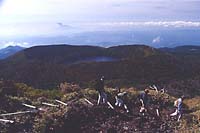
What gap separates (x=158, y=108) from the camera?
28859 millimetres

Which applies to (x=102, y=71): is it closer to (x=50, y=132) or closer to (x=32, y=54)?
(x=32, y=54)

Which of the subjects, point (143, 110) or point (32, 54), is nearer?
point (143, 110)

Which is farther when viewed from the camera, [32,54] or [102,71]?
[32,54]

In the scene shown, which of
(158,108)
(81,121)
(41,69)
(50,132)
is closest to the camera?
(50,132)

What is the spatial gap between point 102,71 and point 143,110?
141 ft

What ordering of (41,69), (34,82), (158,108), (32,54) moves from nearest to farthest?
(158,108) → (34,82) → (41,69) → (32,54)

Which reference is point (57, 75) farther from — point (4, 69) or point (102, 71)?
point (4, 69)

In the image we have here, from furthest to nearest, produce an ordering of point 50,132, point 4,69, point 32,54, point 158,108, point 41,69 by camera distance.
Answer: point 32,54 → point 4,69 → point 41,69 → point 158,108 → point 50,132

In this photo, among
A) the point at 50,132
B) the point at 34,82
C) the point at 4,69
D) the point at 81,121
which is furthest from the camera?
the point at 4,69

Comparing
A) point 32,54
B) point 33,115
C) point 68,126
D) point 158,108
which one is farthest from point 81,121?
point 32,54

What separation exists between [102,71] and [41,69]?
900 centimetres

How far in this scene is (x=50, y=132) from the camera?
23.9 meters

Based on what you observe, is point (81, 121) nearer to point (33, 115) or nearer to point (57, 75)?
point (33, 115)

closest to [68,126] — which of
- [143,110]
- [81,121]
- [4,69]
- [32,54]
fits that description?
[81,121]
